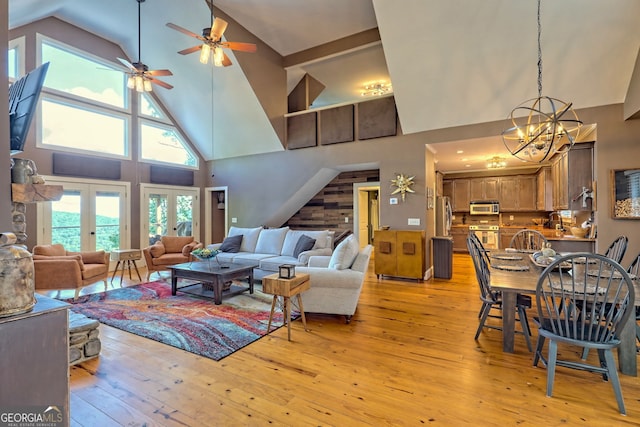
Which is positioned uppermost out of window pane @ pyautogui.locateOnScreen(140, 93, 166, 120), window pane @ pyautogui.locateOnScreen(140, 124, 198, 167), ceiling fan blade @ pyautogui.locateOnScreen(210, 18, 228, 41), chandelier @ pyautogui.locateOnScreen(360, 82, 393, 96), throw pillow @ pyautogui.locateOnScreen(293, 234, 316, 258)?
chandelier @ pyautogui.locateOnScreen(360, 82, 393, 96)

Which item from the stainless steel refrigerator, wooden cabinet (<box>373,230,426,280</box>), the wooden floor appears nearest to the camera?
the wooden floor

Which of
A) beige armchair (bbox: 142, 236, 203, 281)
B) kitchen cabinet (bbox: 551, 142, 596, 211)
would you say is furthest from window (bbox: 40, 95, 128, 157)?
kitchen cabinet (bbox: 551, 142, 596, 211)

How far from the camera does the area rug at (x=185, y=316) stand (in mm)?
3002

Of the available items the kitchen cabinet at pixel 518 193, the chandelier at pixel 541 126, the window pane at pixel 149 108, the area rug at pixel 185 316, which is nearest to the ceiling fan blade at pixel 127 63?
the window pane at pixel 149 108

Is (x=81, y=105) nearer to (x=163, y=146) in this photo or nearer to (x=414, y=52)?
(x=163, y=146)

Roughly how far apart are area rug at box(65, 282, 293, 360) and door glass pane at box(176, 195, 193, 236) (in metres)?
3.22

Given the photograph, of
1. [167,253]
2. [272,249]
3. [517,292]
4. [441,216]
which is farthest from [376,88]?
[517,292]

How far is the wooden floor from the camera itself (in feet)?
6.24

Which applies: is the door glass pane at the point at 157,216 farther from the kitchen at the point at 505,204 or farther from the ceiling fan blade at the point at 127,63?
the kitchen at the point at 505,204

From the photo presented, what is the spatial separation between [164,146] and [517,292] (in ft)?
26.1

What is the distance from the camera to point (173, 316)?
3.67 m

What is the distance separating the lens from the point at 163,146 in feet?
24.9

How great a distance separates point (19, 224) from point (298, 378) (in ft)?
6.60

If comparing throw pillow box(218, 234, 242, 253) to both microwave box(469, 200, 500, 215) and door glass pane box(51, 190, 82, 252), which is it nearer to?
door glass pane box(51, 190, 82, 252)
